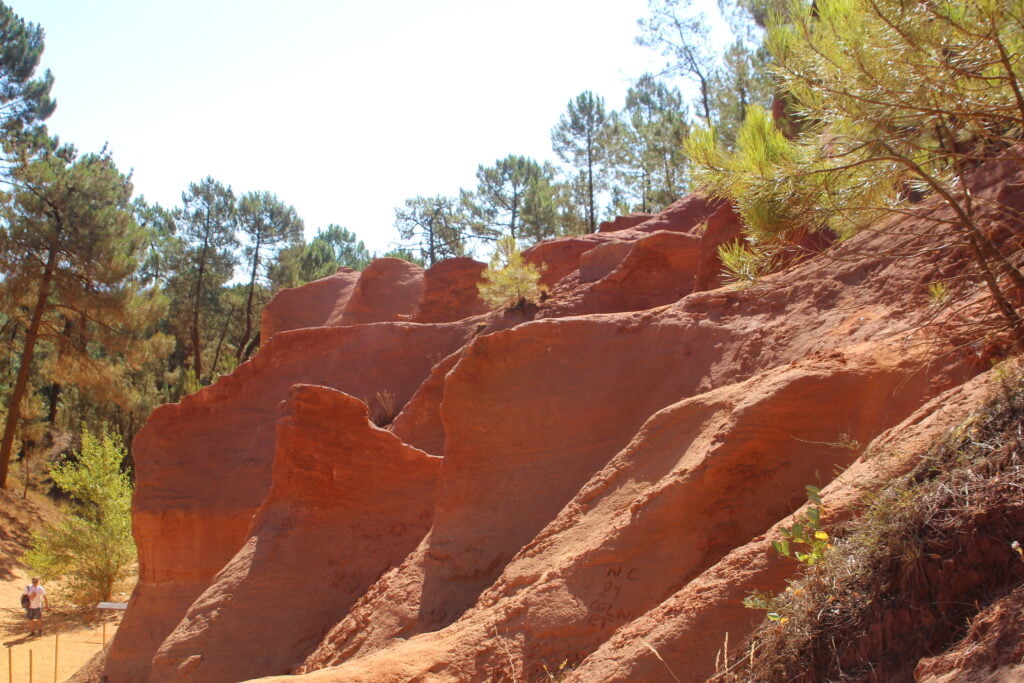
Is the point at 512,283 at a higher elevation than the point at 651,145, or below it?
below

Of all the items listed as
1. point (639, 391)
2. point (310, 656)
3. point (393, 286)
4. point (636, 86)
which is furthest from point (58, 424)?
point (639, 391)

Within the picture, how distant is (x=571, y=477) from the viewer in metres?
9.45

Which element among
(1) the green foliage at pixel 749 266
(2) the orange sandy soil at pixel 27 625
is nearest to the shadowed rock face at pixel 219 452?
(2) the orange sandy soil at pixel 27 625

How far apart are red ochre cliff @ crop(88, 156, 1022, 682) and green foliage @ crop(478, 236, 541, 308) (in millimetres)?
321

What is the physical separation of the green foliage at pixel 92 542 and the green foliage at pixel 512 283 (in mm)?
14534

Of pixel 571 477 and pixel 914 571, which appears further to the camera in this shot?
pixel 571 477

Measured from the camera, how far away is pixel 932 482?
4.73 metres

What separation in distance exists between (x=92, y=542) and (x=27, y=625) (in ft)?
8.59

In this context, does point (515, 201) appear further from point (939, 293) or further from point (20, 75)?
point (939, 293)

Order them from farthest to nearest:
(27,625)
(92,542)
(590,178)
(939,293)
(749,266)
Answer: (590,178) < (92,542) < (27,625) < (749,266) < (939,293)

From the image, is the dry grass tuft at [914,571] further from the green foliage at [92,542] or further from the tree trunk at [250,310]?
the tree trunk at [250,310]

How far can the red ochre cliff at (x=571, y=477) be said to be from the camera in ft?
20.5

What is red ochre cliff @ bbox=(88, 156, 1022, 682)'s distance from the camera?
625 cm

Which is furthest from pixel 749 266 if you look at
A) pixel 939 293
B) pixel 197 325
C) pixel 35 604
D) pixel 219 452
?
pixel 197 325
